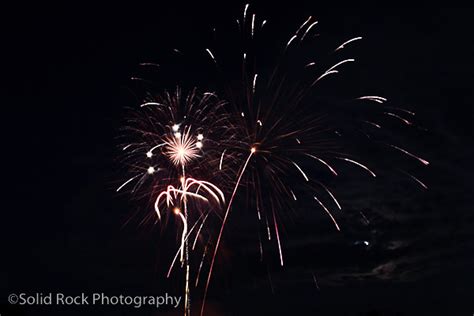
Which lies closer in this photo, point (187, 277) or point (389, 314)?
point (187, 277)

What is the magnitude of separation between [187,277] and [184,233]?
3.01 meters

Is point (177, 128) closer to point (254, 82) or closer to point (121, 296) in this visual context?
point (254, 82)

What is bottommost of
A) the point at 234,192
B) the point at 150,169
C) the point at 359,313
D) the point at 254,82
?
the point at 234,192

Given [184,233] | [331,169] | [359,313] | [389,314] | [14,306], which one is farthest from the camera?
[359,313]

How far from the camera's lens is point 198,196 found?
24.7 m

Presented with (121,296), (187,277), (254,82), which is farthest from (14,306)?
(254,82)

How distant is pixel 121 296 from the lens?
38.6 m

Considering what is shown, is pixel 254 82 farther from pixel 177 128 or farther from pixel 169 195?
pixel 169 195

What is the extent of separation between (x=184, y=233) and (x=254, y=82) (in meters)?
6.85

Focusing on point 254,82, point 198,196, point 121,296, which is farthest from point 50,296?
point 254,82

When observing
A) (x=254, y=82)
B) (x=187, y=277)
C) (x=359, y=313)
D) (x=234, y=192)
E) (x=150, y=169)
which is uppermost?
(x=359, y=313)

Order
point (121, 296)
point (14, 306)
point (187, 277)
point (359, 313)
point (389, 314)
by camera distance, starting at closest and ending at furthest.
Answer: point (187, 277)
point (121, 296)
point (14, 306)
point (389, 314)
point (359, 313)

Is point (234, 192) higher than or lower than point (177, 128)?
lower

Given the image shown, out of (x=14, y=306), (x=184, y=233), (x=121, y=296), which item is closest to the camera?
(x=184, y=233)
